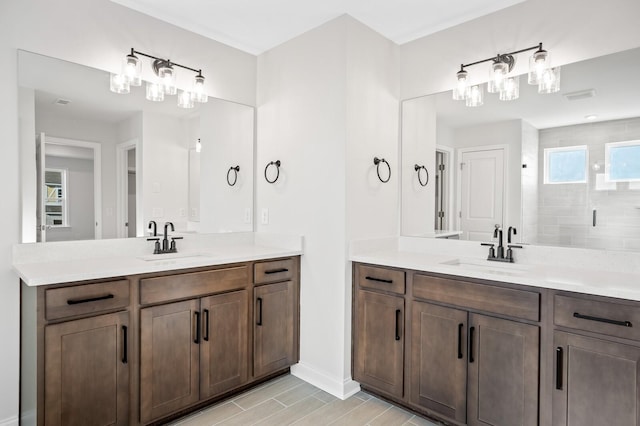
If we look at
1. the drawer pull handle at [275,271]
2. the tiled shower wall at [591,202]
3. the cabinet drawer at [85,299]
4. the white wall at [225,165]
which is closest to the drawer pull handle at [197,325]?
the cabinet drawer at [85,299]

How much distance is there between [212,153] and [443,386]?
2275 mm

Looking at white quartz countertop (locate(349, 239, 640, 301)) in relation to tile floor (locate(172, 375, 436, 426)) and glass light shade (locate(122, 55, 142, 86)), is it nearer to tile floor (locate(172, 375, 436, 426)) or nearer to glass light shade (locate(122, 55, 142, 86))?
tile floor (locate(172, 375, 436, 426))

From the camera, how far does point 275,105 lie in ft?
9.73

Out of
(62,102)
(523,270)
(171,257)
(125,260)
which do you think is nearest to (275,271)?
(171,257)

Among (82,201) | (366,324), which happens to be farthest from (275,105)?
(366,324)

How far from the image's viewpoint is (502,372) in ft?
6.18

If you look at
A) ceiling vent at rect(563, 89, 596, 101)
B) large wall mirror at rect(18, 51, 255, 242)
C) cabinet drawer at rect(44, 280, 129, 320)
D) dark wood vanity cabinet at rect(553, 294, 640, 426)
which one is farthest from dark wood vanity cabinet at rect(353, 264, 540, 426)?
cabinet drawer at rect(44, 280, 129, 320)

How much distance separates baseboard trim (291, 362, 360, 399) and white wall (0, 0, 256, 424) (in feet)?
5.45


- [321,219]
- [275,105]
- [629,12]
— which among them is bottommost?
[321,219]

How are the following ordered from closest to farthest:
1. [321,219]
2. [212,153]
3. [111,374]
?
[111,374] < [321,219] < [212,153]

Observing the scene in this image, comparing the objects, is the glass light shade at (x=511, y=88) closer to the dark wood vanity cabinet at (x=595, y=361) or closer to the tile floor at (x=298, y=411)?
the dark wood vanity cabinet at (x=595, y=361)

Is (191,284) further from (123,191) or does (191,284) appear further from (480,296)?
(480,296)

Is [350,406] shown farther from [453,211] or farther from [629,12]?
[629,12]

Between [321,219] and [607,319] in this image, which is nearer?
[607,319]
